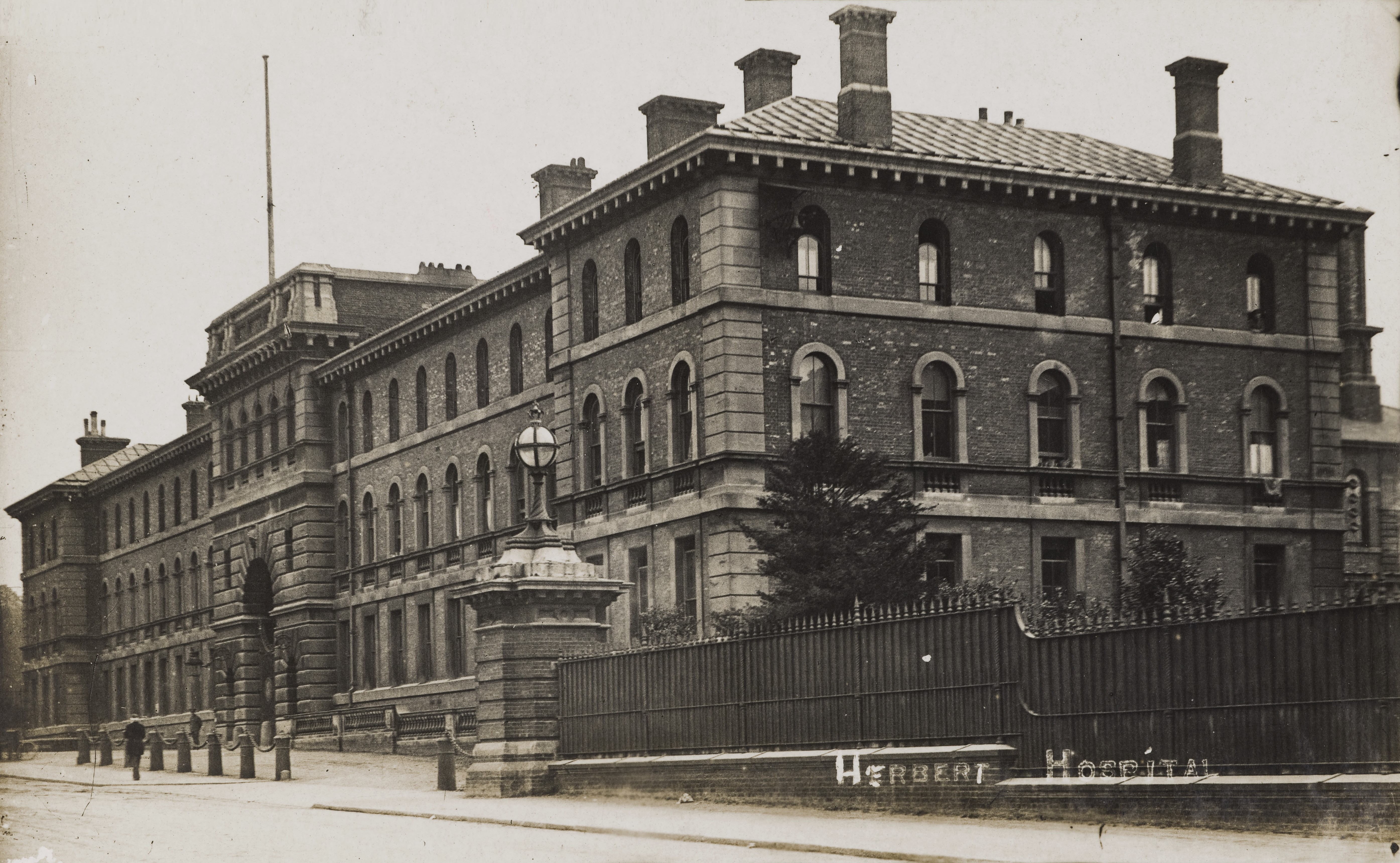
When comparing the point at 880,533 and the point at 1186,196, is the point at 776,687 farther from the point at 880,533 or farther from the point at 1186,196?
the point at 1186,196

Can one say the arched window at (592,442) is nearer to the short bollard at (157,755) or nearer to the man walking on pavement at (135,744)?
the man walking on pavement at (135,744)

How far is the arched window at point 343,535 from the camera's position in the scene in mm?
56062

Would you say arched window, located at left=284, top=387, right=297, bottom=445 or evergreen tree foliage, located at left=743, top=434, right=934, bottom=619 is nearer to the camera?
evergreen tree foliage, located at left=743, top=434, right=934, bottom=619

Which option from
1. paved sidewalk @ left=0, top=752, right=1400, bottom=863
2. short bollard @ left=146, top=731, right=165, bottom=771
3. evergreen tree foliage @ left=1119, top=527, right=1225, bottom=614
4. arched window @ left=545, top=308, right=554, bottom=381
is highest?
arched window @ left=545, top=308, right=554, bottom=381

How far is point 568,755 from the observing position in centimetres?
2739

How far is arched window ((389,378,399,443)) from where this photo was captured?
52.9m

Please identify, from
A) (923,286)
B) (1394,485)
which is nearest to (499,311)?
(923,286)

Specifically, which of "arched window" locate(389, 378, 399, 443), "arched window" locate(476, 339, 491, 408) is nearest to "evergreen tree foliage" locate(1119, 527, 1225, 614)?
"arched window" locate(476, 339, 491, 408)

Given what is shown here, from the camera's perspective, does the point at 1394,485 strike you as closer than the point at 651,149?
No

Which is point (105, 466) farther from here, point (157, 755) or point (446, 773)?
point (446, 773)

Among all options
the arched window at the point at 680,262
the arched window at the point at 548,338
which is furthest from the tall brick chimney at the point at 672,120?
the arched window at the point at 548,338

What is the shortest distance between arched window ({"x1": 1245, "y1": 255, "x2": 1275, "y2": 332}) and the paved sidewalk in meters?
19.0

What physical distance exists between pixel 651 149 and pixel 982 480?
9076 millimetres

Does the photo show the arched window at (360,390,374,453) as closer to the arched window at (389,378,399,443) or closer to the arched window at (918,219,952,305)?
the arched window at (389,378,399,443)
